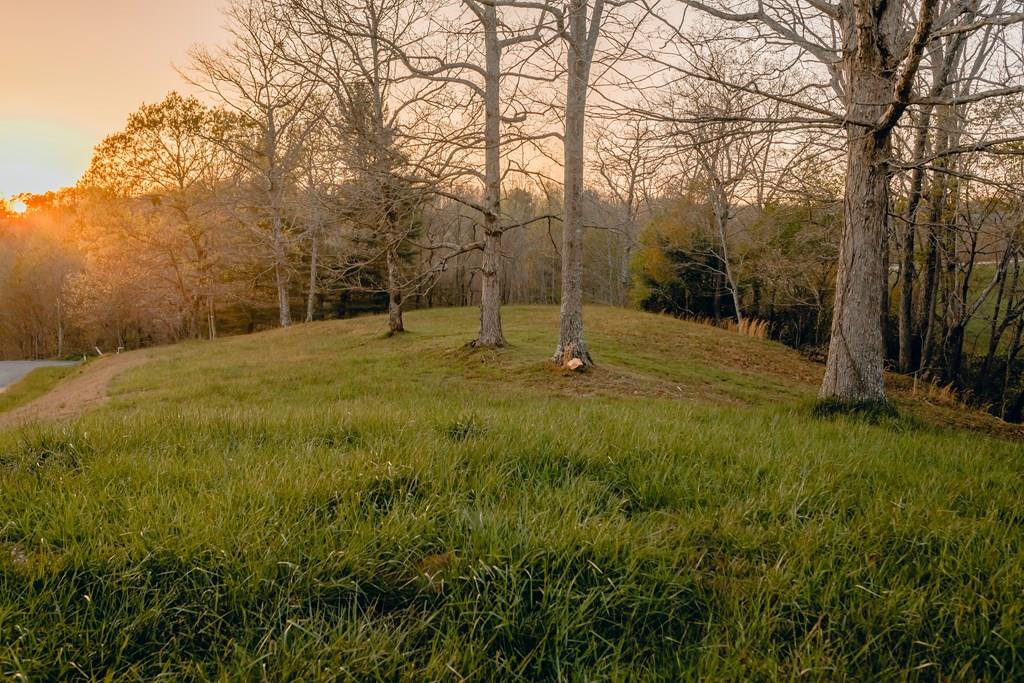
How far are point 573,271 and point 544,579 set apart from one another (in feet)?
31.2

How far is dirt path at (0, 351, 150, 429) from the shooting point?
10.2 metres

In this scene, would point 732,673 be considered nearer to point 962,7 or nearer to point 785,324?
point 962,7

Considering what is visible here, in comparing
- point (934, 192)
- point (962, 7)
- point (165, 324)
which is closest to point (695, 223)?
point (934, 192)

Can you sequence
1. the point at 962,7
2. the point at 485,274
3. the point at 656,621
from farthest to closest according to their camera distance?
1. the point at 485,274
2. the point at 962,7
3. the point at 656,621

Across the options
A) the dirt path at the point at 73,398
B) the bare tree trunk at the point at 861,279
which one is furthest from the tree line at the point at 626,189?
the dirt path at the point at 73,398

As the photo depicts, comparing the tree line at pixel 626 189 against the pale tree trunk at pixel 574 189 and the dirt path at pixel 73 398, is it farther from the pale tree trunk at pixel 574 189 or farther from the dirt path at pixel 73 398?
the dirt path at pixel 73 398

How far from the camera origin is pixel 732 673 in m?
1.68

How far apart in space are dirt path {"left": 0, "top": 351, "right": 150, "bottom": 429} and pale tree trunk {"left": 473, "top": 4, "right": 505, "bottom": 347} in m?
8.60

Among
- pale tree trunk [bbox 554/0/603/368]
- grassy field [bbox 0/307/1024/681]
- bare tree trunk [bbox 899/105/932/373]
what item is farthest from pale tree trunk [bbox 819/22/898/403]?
bare tree trunk [bbox 899/105/932/373]

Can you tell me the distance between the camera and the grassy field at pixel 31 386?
16.6 meters

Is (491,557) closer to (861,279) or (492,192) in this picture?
(861,279)

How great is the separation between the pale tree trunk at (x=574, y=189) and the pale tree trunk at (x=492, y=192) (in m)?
1.55

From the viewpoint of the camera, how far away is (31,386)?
1983cm

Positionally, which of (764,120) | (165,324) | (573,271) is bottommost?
(165,324)
